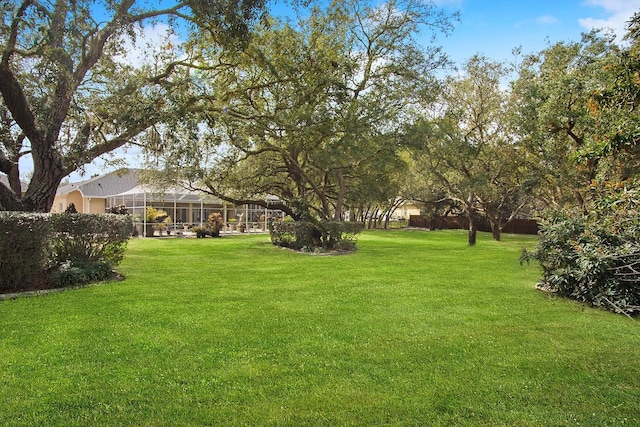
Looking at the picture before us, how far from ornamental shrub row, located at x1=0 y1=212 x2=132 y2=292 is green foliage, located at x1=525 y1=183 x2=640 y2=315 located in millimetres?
8506

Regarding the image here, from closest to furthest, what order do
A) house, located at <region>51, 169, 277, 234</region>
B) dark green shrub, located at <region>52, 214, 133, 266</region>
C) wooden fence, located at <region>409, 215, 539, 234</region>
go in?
dark green shrub, located at <region>52, 214, 133, 266</region> < house, located at <region>51, 169, 277, 234</region> < wooden fence, located at <region>409, 215, 539, 234</region>

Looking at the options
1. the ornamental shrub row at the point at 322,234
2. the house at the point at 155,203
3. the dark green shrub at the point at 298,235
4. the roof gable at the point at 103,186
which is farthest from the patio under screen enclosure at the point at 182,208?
the ornamental shrub row at the point at 322,234

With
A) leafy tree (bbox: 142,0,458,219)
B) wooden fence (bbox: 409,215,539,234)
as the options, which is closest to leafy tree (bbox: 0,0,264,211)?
leafy tree (bbox: 142,0,458,219)

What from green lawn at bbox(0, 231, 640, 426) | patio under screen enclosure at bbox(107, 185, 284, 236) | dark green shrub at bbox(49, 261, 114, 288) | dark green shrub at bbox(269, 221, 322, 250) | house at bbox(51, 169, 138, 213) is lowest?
green lawn at bbox(0, 231, 640, 426)

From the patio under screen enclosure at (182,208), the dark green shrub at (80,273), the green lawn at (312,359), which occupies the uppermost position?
the patio under screen enclosure at (182,208)

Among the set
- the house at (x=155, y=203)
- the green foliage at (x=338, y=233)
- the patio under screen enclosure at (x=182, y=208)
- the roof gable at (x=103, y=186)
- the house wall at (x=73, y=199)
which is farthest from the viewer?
the house wall at (x=73, y=199)

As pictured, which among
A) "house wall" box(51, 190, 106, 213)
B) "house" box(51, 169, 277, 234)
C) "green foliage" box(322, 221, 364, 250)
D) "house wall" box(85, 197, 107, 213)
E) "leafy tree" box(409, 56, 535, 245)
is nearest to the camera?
"green foliage" box(322, 221, 364, 250)

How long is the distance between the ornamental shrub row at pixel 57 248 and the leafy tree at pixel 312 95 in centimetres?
241

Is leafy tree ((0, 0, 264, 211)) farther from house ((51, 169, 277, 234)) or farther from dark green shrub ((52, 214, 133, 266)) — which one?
house ((51, 169, 277, 234))

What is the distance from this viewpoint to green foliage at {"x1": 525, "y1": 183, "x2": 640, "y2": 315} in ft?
20.6

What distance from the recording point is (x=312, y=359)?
13.1 ft

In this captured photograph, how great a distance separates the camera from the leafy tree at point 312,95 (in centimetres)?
1143

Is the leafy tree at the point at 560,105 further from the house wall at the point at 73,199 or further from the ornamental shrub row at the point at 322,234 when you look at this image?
the house wall at the point at 73,199

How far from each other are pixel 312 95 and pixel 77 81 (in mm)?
6434
